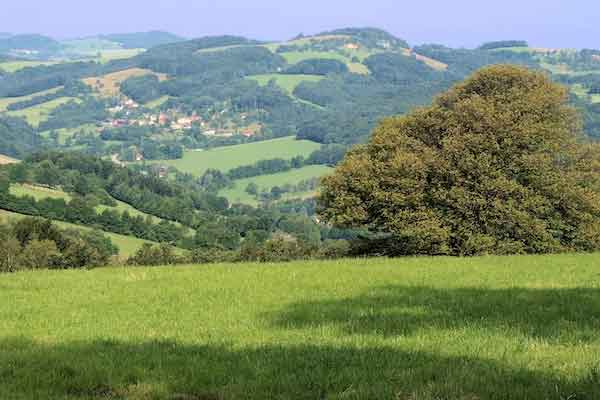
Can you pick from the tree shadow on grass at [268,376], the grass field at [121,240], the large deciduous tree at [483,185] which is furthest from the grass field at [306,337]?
the grass field at [121,240]

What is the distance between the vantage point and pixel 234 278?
60.7ft

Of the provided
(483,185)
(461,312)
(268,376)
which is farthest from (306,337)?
(483,185)

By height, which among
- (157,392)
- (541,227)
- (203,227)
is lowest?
(203,227)

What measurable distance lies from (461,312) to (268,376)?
5399 mm

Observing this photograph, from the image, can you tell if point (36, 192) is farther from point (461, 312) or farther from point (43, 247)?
point (461, 312)

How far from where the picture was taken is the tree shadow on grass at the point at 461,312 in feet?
34.8

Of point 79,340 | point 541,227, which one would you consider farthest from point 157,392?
point 541,227

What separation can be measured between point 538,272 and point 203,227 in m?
120

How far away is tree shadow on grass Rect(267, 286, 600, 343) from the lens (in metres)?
10.6

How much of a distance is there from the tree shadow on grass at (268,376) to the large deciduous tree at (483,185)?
881 inches

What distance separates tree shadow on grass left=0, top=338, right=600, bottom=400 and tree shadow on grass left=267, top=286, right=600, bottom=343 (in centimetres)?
200

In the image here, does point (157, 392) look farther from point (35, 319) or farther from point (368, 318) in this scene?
point (35, 319)

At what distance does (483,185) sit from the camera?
3158 centimetres

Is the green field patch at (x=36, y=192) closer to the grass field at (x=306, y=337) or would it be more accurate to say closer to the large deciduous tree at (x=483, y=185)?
the large deciduous tree at (x=483, y=185)
